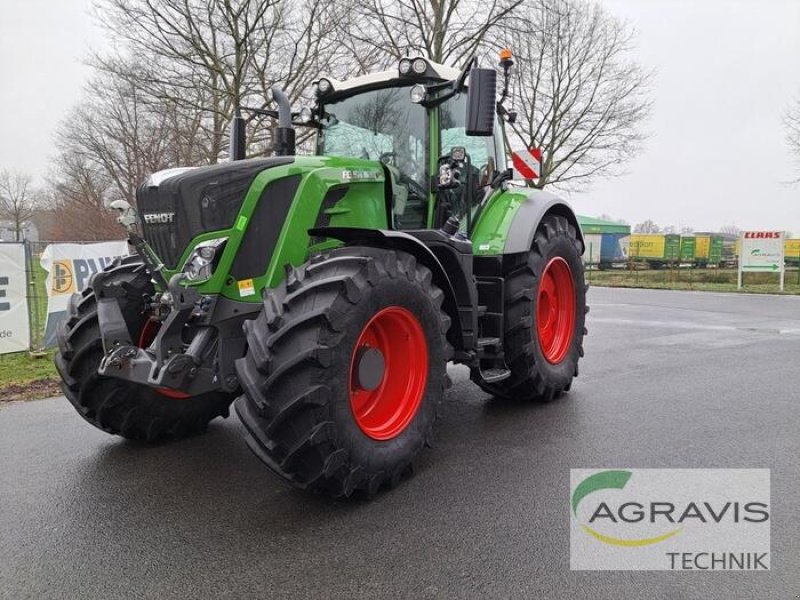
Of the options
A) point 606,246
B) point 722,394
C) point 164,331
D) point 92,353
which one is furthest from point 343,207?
point 606,246

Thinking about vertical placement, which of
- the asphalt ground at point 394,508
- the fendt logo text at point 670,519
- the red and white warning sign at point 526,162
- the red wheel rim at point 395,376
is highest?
the red and white warning sign at point 526,162

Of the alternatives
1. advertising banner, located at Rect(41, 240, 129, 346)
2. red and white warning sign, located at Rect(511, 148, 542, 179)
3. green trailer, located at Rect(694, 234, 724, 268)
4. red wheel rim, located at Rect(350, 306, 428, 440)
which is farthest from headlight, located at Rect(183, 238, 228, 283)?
green trailer, located at Rect(694, 234, 724, 268)

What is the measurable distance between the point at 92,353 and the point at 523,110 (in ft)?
84.9

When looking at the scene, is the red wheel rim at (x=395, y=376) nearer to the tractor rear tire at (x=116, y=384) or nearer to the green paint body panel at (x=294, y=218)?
the green paint body panel at (x=294, y=218)

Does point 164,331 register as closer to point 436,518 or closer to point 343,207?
point 343,207

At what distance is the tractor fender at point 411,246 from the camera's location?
3674mm

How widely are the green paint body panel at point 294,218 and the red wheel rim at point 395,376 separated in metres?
0.63

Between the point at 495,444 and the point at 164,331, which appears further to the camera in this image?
the point at 495,444

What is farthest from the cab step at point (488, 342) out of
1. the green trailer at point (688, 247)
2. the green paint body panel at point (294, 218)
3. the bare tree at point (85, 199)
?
the green trailer at point (688, 247)

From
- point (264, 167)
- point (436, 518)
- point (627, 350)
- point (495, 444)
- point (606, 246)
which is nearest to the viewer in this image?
point (436, 518)

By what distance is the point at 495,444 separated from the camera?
171 inches

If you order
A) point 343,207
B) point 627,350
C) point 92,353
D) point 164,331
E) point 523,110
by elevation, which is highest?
point 523,110

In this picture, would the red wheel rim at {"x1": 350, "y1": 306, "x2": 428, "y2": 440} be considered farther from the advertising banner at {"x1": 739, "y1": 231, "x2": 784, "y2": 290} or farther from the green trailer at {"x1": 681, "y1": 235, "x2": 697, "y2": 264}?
the green trailer at {"x1": 681, "y1": 235, "x2": 697, "y2": 264}

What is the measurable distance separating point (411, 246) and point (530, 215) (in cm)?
178
